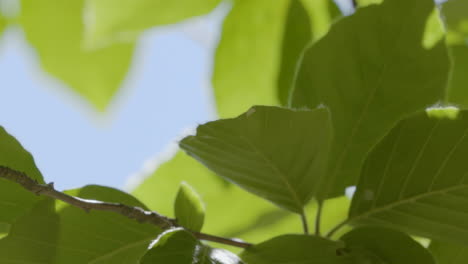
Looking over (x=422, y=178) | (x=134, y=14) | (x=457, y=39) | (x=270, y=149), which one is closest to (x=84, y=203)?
(x=270, y=149)

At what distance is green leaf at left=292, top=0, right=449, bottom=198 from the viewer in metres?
0.66

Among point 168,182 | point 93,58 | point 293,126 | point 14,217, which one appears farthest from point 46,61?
point 293,126

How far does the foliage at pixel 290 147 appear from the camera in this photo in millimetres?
553

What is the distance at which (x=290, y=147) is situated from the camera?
22.1 inches

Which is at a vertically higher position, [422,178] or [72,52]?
[72,52]

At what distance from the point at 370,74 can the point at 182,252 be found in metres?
0.28

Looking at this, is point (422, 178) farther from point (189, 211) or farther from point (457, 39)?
point (457, 39)

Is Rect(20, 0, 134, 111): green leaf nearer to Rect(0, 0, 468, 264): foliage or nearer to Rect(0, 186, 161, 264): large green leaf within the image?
Rect(0, 0, 468, 264): foliage

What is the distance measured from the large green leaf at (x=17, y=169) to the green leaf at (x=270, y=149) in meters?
0.13

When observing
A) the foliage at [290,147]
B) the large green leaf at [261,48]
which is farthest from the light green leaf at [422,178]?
the large green leaf at [261,48]

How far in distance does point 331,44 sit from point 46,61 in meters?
0.47

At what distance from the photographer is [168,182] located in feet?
2.91

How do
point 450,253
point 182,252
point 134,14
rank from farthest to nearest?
point 134,14 < point 450,253 < point 182,252

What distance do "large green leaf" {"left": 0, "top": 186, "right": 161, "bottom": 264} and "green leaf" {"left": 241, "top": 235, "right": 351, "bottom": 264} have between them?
97mm
